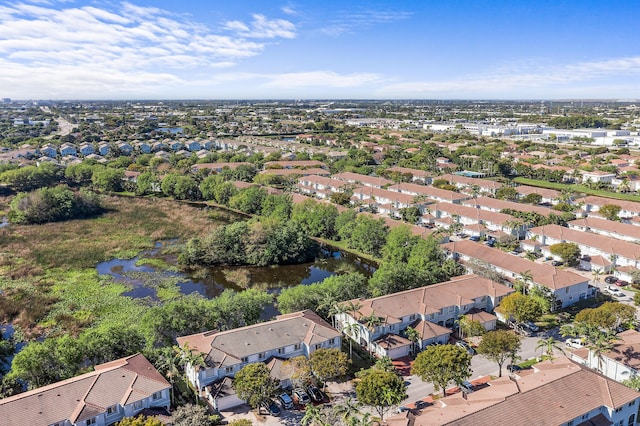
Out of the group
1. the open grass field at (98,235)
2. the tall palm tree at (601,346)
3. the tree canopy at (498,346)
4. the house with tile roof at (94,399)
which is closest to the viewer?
the house with tile roof at (94,399)

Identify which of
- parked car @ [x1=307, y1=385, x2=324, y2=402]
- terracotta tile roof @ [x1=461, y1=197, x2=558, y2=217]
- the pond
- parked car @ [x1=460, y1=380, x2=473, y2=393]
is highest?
terracotta tile roof @ [x1=461, y1=197, x2=558, y2=217]

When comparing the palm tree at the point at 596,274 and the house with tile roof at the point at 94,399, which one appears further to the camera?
the palm tree at the point at 596,274

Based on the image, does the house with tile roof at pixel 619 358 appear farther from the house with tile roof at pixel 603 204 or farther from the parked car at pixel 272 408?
the house with tile roof at pixel 603 204

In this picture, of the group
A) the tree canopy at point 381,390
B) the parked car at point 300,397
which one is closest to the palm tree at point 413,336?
the tree canopy at point 381,390

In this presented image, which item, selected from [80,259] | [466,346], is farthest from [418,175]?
[80,259]

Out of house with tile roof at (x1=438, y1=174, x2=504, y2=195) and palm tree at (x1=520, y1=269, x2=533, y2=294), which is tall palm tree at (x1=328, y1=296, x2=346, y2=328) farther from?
house with tile roof at (x1=438, y1=174, x2=504, y2=195)

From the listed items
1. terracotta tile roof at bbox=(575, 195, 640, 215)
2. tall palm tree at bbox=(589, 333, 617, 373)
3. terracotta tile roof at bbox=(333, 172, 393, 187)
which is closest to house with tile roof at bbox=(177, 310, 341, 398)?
tall palm tree at bbox=(589, 333, 617, 373)

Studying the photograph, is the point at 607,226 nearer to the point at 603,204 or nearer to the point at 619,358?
the point at 603,204

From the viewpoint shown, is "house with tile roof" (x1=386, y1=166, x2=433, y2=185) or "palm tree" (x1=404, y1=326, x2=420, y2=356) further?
"house with tile roof" (x1=386, y1=166, x2=433, y2=185)
